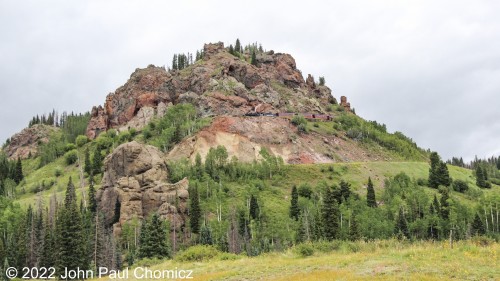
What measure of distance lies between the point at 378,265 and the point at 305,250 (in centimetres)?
1051

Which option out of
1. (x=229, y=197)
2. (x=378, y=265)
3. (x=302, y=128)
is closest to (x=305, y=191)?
(x=229, y=197)

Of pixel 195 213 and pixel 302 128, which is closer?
pixel 195 213

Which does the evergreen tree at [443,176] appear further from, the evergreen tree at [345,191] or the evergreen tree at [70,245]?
the evergreen tree at [70,245]

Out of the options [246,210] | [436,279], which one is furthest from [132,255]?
[436,279]

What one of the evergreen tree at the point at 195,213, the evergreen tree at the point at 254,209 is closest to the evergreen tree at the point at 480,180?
the evergreen tree at the point at 254,209

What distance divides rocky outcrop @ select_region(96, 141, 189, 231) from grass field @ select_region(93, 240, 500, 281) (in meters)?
76.8

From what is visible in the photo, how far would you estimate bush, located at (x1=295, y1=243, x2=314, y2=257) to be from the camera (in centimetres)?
3838

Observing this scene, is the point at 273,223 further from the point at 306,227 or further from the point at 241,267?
the point at 241,267

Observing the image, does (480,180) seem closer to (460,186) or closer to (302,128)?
(460,186)

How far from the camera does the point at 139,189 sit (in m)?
124

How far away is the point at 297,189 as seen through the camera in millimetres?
143375

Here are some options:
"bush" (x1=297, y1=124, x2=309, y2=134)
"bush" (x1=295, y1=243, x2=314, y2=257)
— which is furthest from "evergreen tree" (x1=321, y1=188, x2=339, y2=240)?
"bush" (x1=297, y1=124, x2=309, y2=134)

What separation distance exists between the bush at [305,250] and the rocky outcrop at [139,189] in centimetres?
7398

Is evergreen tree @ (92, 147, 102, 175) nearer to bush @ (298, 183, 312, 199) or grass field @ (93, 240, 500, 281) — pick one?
bush @ (298, 183, 312, 199)
